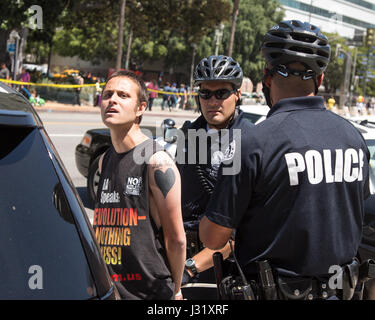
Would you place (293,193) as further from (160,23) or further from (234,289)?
(160,23)

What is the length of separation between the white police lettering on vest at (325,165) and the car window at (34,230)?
98 cm

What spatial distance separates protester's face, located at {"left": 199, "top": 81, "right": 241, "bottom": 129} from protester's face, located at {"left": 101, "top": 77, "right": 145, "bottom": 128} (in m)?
1.03

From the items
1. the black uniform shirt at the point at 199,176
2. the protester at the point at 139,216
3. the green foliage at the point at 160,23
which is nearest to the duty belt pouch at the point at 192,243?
the black uniform shirt at the point at 199,176

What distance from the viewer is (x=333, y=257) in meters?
2.25

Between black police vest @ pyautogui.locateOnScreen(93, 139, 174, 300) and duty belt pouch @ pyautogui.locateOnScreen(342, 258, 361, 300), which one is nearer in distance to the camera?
duty belt pouch @ pyautogui.locateOnScreen(342, 258, 361, 300)

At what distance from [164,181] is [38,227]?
1.04 meters

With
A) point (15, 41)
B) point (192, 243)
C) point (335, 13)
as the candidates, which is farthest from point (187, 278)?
point (335, 13)

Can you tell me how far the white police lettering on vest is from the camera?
2.15 meters

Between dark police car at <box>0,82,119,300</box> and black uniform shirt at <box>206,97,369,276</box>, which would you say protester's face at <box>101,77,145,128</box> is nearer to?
black uniform shirt at <box>206,97,369,276</box>

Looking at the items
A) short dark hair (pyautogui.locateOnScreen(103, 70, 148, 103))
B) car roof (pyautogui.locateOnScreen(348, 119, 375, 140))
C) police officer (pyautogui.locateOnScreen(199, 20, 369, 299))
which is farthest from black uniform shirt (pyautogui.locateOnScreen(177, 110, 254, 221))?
car roof (pyautogui.locateOnScreen(348, 119, 375, 140))

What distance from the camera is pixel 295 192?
216 cm

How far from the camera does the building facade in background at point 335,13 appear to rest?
84.8 meters

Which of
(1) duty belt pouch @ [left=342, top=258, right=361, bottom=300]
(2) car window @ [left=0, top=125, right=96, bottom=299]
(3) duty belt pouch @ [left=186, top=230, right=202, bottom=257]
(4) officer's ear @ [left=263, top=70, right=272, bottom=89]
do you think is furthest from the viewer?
(3) duty belt pouch @ [left=186, top=230, right=202, bottom=257]
